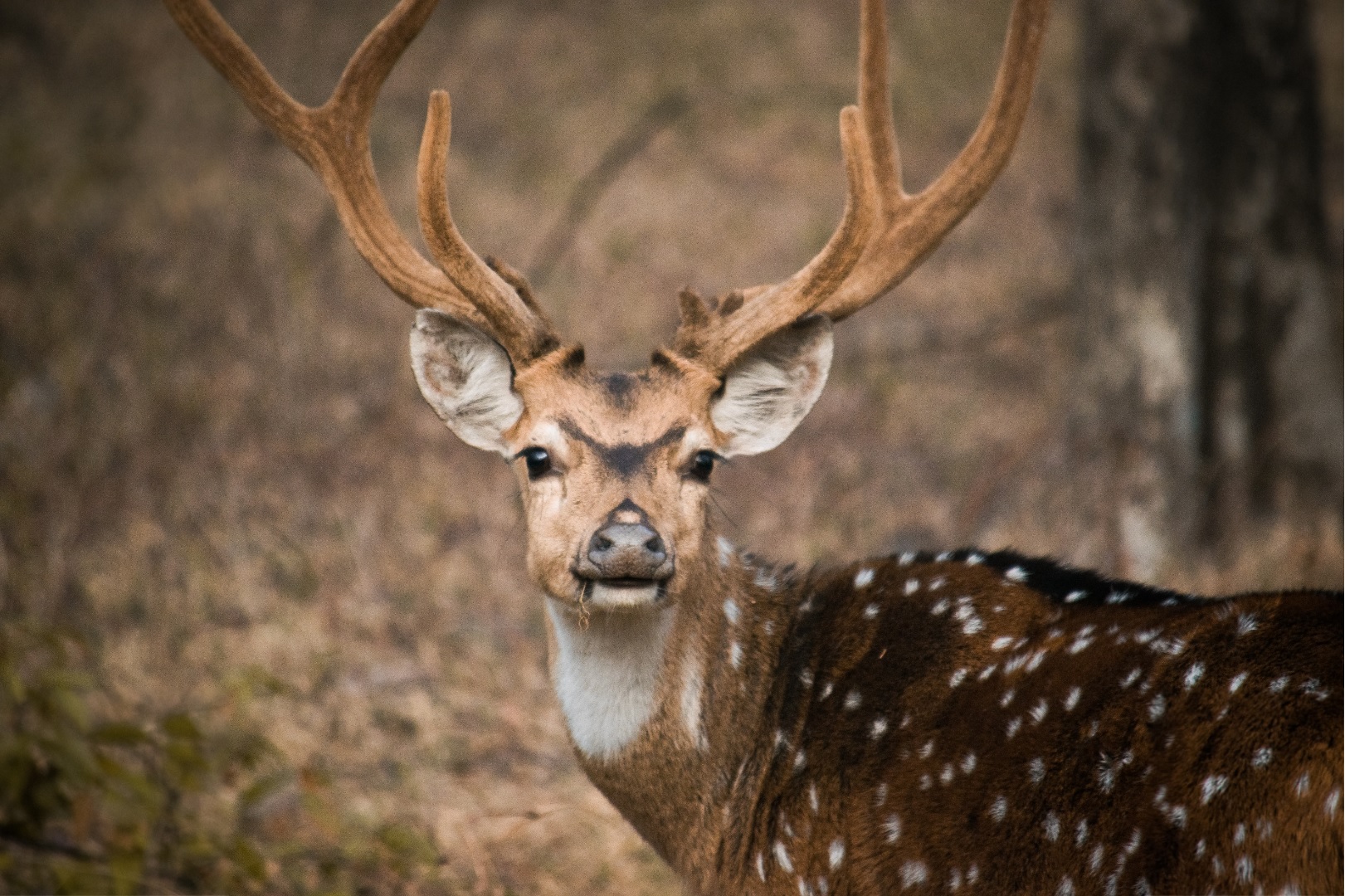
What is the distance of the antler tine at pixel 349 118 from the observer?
4250 mm

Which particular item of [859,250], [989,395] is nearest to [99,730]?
[859,250]

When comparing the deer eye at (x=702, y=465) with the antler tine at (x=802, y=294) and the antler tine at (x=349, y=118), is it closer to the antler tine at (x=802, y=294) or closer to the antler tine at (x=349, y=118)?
the antler tine at (x=802, y=294)

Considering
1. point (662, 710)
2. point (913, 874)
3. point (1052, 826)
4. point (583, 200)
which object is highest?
point (583, 200)

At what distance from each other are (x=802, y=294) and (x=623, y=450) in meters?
0.73

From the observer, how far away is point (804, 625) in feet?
14.0

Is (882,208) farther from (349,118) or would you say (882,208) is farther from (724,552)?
(349,118)

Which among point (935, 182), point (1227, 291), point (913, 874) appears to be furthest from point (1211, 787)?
point (1227, 291)

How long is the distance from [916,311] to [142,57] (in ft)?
24.2

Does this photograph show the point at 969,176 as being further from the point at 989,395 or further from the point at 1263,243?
the point at 989,395

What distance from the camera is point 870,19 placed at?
4.29 m

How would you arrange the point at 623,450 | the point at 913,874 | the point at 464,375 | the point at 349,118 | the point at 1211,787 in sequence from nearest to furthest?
the point at 1211,787 < the point at 913,874 < the point at 623,450 < the point at 464,375 < the point at 349,118

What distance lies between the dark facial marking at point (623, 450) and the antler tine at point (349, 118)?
710 mm

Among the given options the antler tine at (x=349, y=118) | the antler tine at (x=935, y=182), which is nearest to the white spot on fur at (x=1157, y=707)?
the antler tine at (x=935, y=182)

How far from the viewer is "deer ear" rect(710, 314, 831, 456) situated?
4148mm
